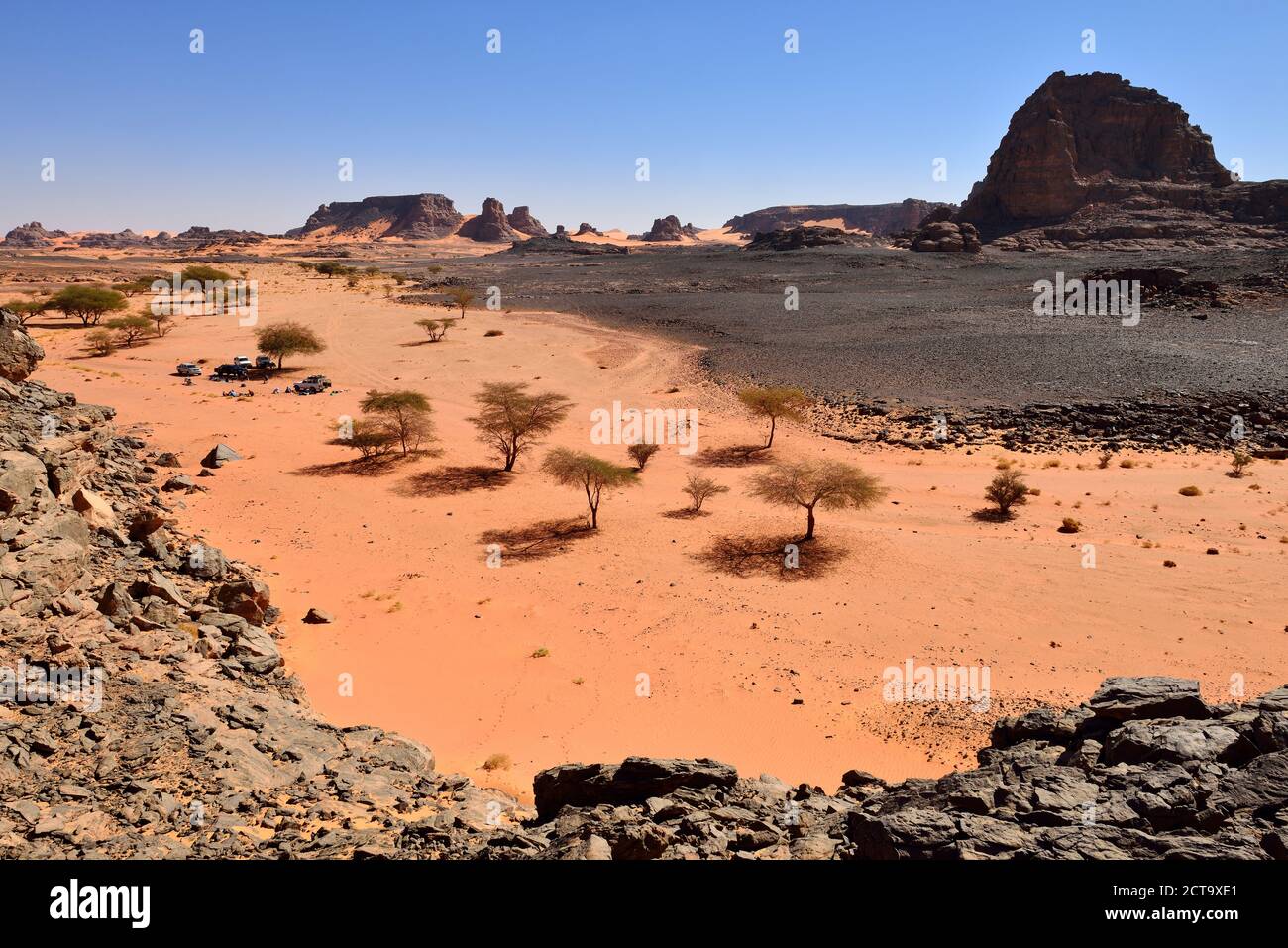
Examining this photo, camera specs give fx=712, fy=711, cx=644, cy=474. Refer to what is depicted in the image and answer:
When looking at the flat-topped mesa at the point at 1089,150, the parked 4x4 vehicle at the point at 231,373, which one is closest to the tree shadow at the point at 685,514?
the parked 4x4 vehicle at the point at 231,373

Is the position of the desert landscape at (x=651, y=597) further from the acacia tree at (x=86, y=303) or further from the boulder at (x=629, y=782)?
the acacia tree at (x=86, y=303)

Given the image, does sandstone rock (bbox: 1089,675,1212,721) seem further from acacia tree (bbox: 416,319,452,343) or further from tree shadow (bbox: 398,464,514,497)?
acacia tree (bbox: 416,319,452,343)

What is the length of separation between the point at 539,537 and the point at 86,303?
184 feet

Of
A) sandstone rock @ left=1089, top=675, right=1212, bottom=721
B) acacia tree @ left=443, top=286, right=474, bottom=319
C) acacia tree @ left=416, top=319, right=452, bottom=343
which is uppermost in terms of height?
acacia tree @ left=443, top=286, right=474, bottom=319

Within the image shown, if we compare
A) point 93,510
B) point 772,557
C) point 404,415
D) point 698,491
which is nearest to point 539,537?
point 698,491

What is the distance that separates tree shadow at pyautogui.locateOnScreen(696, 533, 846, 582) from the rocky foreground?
9575mm

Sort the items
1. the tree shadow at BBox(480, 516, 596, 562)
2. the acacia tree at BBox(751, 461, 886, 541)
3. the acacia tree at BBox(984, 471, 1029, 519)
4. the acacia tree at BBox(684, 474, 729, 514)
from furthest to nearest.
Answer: the acacia tree at BBox(684, 474, 729, 514)
the acacia tree at BBox(984, 471, 1029, 519)
the acacia tree at BBox(751, 461, 886, 541)
the tree shadow at BBox(480, 516, 596, 562)

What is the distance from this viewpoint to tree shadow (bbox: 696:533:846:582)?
2081 centimetres

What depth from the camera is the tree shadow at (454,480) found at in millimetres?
27766

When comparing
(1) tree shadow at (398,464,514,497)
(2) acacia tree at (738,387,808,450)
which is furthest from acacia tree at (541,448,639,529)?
(2) acacia tree at (738,387,808,450)

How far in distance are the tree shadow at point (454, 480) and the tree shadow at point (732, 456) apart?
8.95 meters

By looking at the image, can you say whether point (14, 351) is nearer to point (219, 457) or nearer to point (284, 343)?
point (219, 457)

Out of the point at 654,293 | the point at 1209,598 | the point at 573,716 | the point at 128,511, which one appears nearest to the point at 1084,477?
the point at 1209,598
